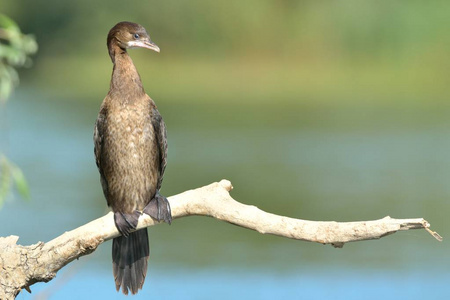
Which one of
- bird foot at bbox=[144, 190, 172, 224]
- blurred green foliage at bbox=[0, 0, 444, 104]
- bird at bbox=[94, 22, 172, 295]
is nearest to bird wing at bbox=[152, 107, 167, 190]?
bird at bbox=[94, 22, 172, 295]

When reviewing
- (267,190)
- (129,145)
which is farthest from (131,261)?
(267,190)

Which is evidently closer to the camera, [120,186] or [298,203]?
[120,186]

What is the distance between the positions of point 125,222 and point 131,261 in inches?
17.0

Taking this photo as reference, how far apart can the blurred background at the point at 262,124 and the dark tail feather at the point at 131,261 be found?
0.22 meters

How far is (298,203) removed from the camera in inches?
404

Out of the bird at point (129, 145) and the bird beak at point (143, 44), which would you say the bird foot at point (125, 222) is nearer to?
the bird at point (129, 145)

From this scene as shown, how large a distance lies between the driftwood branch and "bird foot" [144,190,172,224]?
47 millimetres

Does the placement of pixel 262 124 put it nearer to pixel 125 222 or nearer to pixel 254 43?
pixel 254 43

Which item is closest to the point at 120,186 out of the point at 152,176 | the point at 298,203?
the point at 152,176

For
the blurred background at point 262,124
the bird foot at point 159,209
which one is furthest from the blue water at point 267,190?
the bird foot at point 159,209

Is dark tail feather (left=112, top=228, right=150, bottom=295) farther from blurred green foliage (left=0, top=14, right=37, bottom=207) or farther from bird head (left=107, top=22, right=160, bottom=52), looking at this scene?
blurred green foliage (left=0, top=14, right=37, bottom=207)

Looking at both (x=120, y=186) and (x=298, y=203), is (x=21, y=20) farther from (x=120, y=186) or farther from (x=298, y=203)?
(x=120, y=186)

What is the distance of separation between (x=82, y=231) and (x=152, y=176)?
2.53ft

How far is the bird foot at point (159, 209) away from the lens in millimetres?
4086
